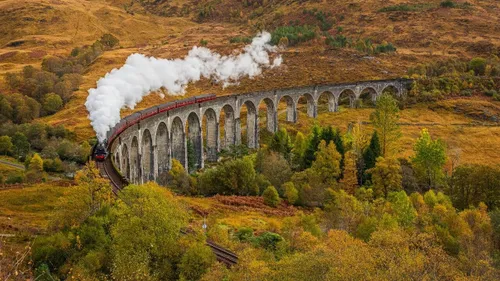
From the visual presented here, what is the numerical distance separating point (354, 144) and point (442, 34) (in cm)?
10602

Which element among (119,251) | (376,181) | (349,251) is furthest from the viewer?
(376,181)

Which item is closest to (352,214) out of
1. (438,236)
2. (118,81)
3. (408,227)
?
(408,227)

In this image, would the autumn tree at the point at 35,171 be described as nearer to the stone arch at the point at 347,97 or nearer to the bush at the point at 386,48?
the stone arch at the point at 347,97

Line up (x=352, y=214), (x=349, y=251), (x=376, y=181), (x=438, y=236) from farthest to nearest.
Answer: (x=376, y=181)
(x=352, y=214)
(x=438, y=236)
(x=349, y=251)

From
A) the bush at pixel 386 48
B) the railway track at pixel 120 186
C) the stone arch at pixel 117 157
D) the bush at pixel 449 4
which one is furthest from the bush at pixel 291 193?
the bush at pixel 449 4

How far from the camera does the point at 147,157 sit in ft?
182

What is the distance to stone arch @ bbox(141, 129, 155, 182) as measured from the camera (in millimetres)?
54481

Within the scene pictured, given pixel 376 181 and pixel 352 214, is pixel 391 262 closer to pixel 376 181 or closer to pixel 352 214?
pixel 352 214

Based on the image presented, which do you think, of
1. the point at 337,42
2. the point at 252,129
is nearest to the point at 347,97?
the point at 337,42

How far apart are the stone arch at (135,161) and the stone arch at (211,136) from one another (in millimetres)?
19307

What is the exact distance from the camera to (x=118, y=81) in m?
57.7

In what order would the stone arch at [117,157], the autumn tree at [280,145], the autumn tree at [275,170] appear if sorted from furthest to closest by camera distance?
the autumn tree at [280,145] → the autumn tree at [275,170] → the stone arch at [117,157]

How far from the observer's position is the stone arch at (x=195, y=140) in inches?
2569

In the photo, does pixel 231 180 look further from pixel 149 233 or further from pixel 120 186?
pixel 149 233
